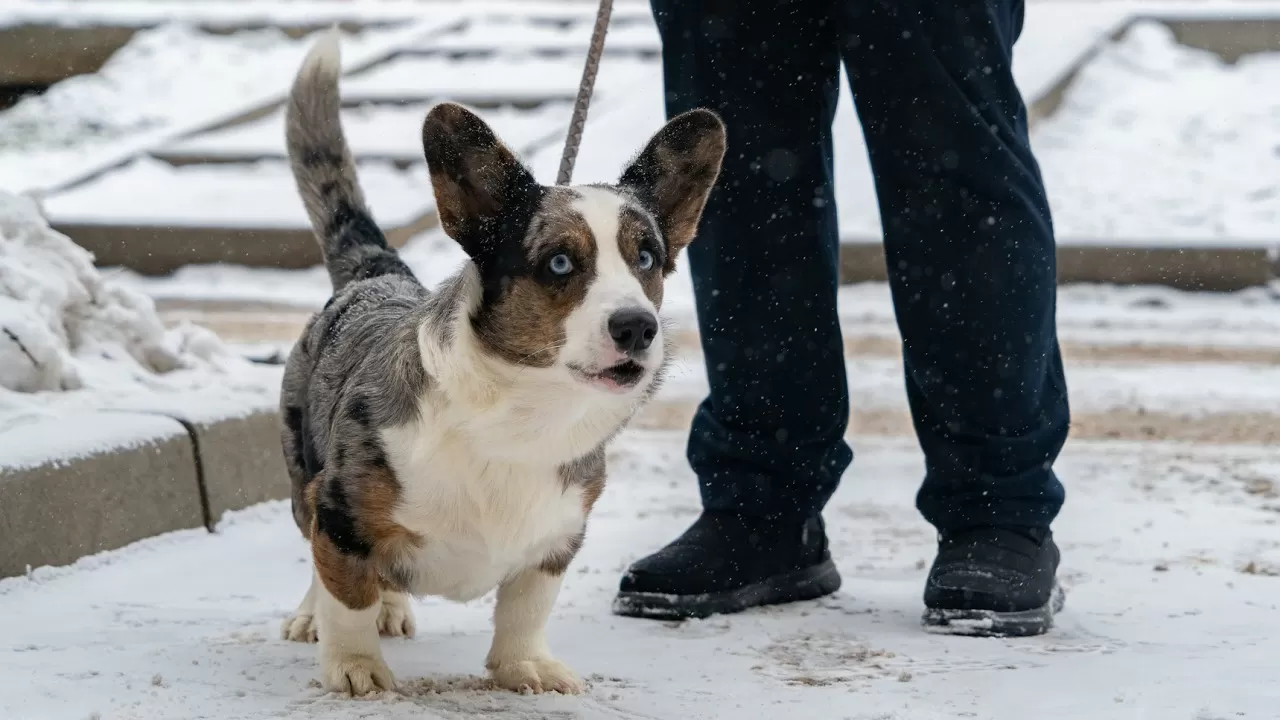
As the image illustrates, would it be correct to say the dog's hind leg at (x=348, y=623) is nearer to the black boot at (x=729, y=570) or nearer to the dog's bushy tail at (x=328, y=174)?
the black boot at (x=729, y=570)

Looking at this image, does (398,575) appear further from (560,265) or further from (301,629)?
(560,265)

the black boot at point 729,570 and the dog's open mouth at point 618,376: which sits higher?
the dog's open mouth at point 618,376

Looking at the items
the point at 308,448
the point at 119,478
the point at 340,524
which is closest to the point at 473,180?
the point at 340,524

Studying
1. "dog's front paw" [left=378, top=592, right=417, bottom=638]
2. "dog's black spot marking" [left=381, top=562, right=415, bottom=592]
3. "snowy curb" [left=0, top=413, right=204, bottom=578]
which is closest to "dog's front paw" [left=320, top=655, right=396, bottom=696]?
"dog's black spot marking" [left=381, top=562, right=415, bottom=592]

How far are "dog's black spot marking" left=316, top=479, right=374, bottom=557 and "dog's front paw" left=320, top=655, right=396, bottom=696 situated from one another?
0.63ft

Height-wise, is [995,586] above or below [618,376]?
below

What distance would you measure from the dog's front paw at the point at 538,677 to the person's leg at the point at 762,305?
1.87 ft

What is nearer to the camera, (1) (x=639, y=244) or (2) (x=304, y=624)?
(1) (x=639, y=244)

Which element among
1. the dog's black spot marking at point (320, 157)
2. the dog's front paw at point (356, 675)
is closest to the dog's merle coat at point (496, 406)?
the dog's front paw at point (356, 675)

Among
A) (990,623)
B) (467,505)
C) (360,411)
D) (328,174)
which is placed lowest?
(990,623)

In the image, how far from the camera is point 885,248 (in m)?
3.31

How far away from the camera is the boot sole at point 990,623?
10.2 feet

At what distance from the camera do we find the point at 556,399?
2.62 meters

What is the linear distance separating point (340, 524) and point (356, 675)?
0.26 metres
